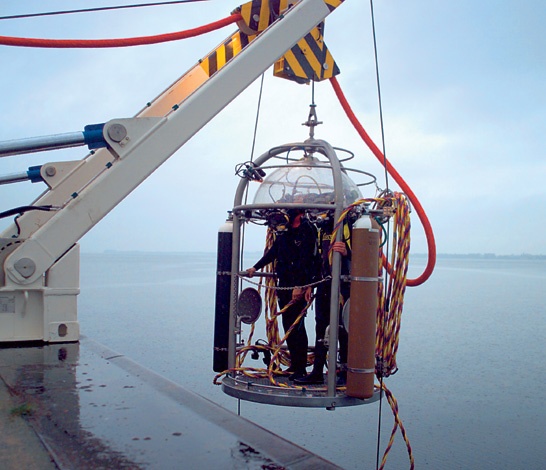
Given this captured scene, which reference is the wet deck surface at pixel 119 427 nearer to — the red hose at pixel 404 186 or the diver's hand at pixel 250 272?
the diver's hand at pixel 250 272

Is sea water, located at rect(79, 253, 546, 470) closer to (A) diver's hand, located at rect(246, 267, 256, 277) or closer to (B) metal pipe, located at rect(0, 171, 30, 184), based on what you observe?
(A) diver's hand, located at rect(246, 267, 256, 277)

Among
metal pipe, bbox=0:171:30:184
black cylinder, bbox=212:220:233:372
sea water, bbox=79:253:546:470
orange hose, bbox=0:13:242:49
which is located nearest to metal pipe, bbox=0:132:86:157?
orange hose, bbox=0:13:242:49

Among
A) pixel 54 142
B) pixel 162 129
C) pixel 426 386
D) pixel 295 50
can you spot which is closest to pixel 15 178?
→ pixel 54 142

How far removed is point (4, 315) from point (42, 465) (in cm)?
305

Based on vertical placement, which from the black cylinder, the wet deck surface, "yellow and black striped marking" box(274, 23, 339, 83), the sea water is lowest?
the sea water

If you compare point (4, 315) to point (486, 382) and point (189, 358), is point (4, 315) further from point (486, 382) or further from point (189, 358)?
point (486, 382)

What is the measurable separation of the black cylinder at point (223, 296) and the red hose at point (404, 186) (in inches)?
48.5

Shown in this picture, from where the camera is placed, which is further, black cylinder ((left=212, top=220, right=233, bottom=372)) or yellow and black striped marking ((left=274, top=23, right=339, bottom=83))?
yellow and black striped marking ((left=274, top=23, right=339, bottom=83))

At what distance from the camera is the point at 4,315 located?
5645 millimetres

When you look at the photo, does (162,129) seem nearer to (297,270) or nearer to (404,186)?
(297,270)

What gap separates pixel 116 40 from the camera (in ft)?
14.3

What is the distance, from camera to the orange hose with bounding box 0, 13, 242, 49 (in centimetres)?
412

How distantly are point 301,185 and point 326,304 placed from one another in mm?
862

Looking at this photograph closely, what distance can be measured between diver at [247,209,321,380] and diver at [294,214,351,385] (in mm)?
85
